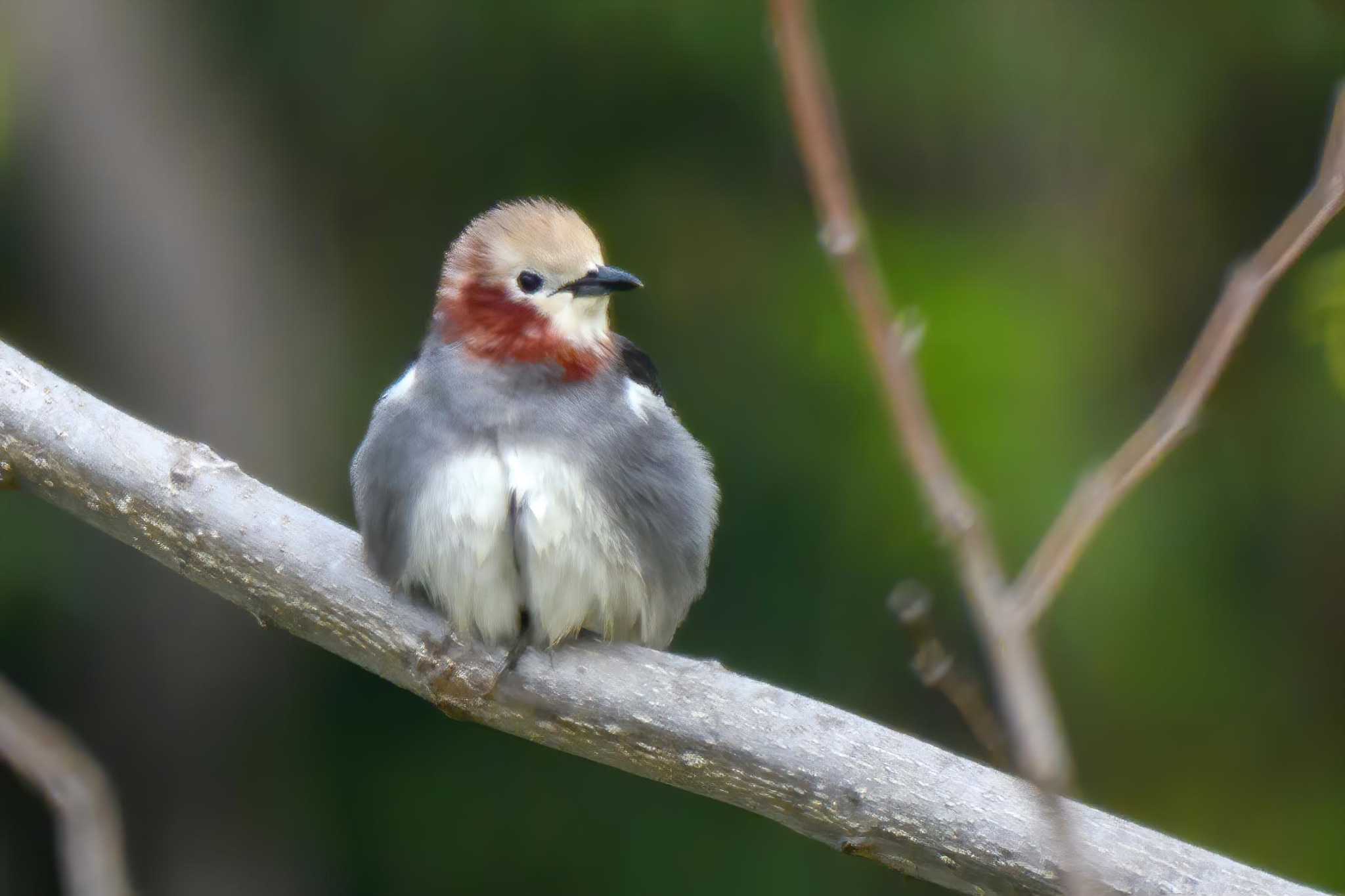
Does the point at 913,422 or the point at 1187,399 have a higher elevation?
the point at 1187,399

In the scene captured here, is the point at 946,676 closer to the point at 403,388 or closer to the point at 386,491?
the point at 386,491

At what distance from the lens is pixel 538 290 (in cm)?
245

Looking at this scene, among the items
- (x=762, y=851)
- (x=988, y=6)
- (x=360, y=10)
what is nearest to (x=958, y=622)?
(x=762, y=851)

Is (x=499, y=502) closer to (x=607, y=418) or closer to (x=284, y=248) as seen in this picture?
(x=607, y=418)

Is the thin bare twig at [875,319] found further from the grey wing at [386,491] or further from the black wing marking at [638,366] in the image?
the black wing marking at [638,366]

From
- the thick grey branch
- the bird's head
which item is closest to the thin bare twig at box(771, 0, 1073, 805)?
the thick grey branch

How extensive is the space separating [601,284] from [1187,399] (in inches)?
62.6

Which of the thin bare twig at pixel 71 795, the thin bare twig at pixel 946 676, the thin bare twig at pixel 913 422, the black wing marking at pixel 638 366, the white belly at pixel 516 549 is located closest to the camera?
the thin bare twig at pixel 913 422

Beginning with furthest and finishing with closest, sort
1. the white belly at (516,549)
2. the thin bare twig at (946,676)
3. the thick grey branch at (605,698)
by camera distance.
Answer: the white belly at (516,549)
the thick grey branch at (605,698)
the thin bare twig at (946,676)

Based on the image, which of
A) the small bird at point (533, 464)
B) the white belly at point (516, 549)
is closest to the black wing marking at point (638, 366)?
the small bird at point (533, 464)

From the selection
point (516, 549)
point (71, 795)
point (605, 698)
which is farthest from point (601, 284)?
point (71, 795)

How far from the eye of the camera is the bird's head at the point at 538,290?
2418 millimetres

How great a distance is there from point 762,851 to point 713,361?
1.12 meters

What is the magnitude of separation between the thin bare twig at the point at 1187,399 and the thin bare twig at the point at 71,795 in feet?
2.05
